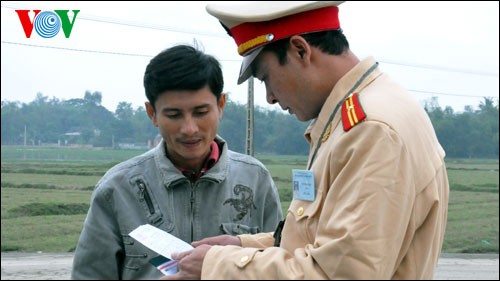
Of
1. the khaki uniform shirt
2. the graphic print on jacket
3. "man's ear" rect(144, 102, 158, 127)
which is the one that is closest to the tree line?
the graphic print on jacket

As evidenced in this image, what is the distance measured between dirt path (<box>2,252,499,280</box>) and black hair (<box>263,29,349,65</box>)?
751cm

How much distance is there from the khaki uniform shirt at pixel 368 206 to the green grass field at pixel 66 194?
4.82m

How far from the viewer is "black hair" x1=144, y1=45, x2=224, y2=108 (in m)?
2.75

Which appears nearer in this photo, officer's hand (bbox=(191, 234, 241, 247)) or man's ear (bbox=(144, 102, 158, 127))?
officer's hand (bbox=(191, 234, 241, 247))

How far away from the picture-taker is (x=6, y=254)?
1089 centimetres

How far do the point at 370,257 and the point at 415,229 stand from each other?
0.17 metres

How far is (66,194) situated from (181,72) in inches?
328

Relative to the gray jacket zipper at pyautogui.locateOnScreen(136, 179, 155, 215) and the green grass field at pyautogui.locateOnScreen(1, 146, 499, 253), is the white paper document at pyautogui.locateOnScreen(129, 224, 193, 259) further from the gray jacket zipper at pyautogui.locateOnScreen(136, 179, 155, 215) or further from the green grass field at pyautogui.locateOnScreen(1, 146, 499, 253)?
the green grass field at pyautogui.locateOnScreen(1, 146, 499, 253)

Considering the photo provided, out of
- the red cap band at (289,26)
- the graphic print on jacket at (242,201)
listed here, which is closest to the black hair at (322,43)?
the red cap band at (289,26)

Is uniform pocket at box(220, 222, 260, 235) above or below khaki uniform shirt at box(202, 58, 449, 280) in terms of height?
below

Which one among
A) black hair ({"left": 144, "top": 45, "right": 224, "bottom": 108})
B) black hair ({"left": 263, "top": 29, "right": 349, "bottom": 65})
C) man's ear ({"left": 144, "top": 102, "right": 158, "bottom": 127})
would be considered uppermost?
black hair ({"left": 263, "top": 29, "right": 349, "bottom": 65})

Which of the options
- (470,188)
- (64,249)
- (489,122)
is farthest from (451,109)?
(64,249)

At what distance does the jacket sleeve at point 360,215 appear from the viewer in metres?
1.99

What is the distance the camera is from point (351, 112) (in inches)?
84.2
